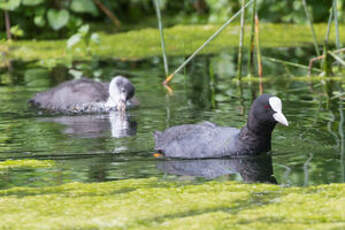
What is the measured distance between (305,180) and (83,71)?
6.72m

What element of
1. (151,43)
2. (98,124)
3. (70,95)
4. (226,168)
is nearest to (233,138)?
(226,168)

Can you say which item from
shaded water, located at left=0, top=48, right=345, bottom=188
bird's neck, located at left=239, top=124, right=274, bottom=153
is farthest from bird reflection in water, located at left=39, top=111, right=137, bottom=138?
bird's neck, located at left=239, top=124, right=274, bottom=153

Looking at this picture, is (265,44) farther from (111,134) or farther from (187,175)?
(187,175)

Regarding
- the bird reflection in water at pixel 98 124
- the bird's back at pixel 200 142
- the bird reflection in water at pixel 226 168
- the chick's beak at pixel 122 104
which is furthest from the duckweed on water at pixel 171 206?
the chick's beak at pixel 122 104

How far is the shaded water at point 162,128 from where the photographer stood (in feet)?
19.3

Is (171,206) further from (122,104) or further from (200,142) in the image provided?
(122,104)

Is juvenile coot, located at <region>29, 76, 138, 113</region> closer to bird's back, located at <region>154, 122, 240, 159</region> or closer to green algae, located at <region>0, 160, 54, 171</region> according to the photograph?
bird's back, located at <region>154, 122, 240, 159</region>

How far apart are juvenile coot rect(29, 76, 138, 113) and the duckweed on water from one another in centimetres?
358

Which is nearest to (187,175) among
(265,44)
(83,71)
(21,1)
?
(83,71)

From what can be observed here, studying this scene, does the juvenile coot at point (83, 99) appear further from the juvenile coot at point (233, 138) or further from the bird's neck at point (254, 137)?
the bird's neck at point (254, 137)

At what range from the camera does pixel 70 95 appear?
9.12 meters

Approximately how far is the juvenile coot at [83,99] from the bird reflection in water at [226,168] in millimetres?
2851

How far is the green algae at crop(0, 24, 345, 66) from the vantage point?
1283 cm

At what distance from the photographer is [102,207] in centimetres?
477
